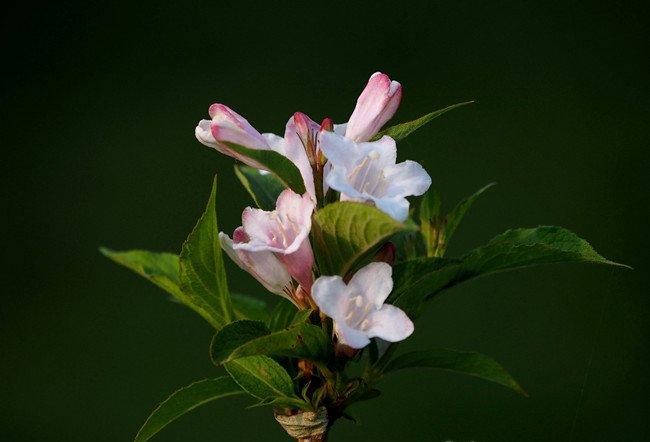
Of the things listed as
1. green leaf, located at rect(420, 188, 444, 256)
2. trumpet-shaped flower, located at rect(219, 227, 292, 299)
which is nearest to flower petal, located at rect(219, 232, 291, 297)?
trumpet-shaped flower, located at rect(219, 227, 292, 299)

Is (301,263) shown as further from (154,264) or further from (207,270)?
(154,264)

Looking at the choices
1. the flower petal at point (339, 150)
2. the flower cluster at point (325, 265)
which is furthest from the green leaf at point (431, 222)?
the flower petal at point (339, 150)

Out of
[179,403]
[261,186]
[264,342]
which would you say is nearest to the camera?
[264,342]

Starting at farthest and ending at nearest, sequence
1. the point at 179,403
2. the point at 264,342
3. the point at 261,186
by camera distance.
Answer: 1. the point at 261,186
2. the point at 179,403
3. the point at 264,342

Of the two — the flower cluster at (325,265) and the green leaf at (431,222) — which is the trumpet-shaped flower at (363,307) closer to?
the flower cluster at (325,265)

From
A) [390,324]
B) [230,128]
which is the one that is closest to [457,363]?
[390,324]

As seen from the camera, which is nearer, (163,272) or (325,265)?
(325,265)

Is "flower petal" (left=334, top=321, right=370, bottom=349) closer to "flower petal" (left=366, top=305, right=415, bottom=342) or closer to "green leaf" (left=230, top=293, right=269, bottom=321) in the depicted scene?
"flower petal" (left=366, top=305, right=415, bottom=342)

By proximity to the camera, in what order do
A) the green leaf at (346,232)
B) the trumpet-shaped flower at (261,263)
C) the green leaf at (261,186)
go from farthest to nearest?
the green leaf at (261,186)
the trumpet-shaped flower at (261,263)
the green leaf at (346,232)
